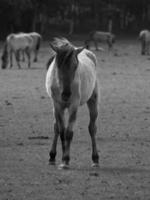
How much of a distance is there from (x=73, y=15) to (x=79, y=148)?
5342cm

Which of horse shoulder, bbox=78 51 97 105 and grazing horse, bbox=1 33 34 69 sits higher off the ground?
horse shoulder, bbox=78 51 97 105

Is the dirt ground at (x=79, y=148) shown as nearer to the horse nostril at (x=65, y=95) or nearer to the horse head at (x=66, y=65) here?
the horse nostril at (x=65, y=95)

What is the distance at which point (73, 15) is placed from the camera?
64438 mm

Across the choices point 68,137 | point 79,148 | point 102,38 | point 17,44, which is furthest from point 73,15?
point 68,137

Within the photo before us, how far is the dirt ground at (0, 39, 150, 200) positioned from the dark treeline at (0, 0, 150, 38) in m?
30.1

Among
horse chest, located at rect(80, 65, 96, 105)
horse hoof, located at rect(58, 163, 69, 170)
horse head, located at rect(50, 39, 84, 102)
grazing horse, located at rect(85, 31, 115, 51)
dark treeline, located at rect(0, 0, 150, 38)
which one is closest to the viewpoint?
horse head, located at rect(50, 39, 84, 102)

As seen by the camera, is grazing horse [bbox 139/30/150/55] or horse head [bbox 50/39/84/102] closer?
horse head [bbox 50/39/84/102]

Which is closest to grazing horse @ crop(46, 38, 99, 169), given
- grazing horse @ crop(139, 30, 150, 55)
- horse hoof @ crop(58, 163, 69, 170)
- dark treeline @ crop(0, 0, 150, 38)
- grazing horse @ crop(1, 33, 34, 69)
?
horse hoof @ crop(58, 163, 69, 170)

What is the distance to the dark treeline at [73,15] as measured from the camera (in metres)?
53.5

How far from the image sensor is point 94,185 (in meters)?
8.59

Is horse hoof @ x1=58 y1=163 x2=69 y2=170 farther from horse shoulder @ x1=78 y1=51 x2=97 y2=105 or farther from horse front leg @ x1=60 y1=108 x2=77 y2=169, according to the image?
horse shoulder @ x1=78 y1=51 x2=97 y2=105

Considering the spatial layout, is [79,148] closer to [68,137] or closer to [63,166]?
[68,137]

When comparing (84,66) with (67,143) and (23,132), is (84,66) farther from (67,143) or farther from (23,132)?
(23,132)

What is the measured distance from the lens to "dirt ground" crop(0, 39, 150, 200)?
8.29 meters
